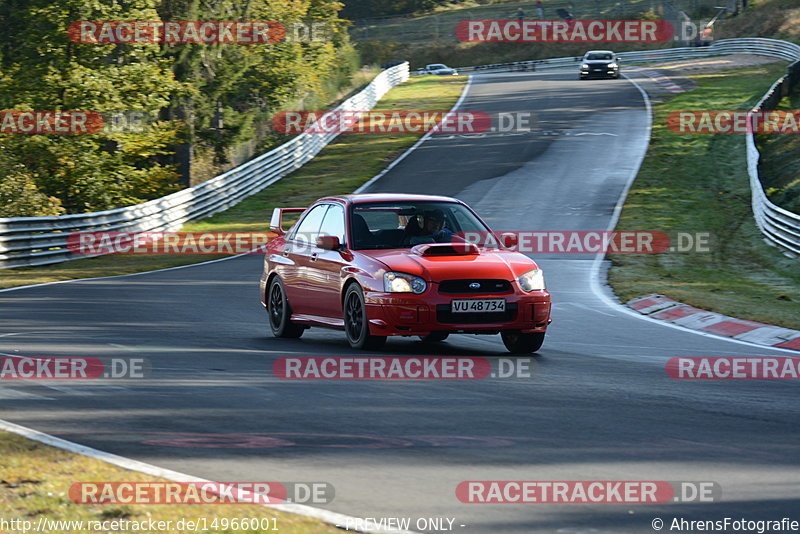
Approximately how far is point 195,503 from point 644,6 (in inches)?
3724

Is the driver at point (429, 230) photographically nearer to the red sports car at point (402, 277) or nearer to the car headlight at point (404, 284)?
the red sports car at point (402, 277)

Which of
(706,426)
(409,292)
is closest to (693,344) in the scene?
(409,292)

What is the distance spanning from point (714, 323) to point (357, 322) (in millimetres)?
5467

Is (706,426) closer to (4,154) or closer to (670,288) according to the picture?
(670,288)

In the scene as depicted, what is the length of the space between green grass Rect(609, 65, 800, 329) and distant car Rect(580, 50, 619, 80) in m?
12.1

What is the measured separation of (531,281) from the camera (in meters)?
10.9

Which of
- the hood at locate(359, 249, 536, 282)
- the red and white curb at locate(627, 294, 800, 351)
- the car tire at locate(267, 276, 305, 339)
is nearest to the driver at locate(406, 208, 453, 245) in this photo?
the hood at locate(359, 249, 536, 282)

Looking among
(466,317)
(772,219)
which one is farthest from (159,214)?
(466,317)

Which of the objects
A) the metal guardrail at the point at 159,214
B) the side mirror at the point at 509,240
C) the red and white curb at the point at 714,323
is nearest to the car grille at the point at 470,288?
the side mirror at the point at 509,240

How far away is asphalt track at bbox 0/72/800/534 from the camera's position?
5676 millimetres

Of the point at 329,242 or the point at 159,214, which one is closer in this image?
the point at 329,242

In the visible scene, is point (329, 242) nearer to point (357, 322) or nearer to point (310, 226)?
point (357, 322)

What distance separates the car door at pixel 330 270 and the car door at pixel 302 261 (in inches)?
3.7

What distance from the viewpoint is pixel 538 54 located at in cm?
8681
